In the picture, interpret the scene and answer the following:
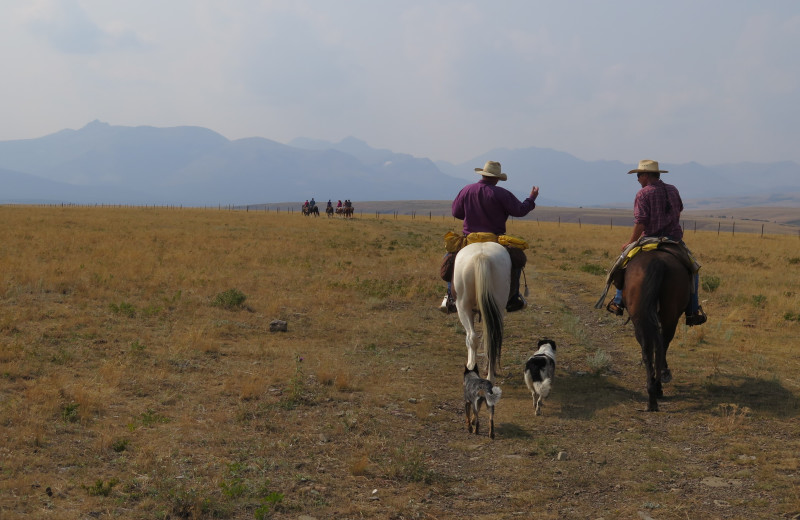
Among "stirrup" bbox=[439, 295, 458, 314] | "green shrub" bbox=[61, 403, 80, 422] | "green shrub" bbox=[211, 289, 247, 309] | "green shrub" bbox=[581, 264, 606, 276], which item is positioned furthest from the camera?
"green shrub" bbox=[581, 264, 606, 276]

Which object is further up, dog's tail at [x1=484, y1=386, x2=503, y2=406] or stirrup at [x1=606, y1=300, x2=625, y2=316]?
stirrup at [x1=606, y1=300, x2=625, y2=316]

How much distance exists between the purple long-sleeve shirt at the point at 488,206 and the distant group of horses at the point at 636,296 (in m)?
0.70

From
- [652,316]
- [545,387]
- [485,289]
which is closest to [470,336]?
[485,289]

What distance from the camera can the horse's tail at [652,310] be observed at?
7.79 meters

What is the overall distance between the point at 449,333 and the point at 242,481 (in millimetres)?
7460

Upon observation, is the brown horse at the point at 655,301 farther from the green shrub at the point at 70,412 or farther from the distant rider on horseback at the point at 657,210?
the green shrub at the point at 70,412

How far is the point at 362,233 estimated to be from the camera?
3859 cm

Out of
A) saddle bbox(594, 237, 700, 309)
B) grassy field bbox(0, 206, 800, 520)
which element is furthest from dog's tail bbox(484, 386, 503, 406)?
saddle bbox(594, 237, 700, 309)

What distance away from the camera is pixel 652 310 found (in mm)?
7840

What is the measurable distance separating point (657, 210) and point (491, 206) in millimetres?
2268

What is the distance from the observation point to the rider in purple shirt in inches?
342

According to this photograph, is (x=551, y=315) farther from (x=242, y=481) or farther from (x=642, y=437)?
(x=242, y=481)

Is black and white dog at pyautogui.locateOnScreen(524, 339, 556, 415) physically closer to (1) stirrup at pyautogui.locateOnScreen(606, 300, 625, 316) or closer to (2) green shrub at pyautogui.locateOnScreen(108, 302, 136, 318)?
(1) stirrup at pyautogui.locateOnScreen(606, 300, 625, 316)

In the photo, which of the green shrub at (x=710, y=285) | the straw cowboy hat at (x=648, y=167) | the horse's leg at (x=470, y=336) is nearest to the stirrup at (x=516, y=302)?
the horse's leg at (x=470, y=336)
